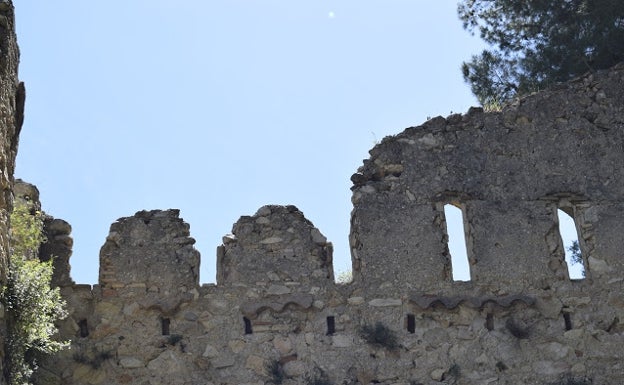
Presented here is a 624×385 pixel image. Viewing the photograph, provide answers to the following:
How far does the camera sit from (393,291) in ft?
36.8

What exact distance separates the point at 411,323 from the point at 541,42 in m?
6.03

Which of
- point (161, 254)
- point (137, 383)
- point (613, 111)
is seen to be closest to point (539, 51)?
point (613, 111)

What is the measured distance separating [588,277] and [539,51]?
194 inches

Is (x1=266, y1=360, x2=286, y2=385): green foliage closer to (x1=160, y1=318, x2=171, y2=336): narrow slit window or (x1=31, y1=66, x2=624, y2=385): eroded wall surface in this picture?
(x1=31, y1=66, x2=624, y2=385): eroded wall surface

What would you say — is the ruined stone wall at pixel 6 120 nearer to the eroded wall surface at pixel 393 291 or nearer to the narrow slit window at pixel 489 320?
the eroded wall surface at pixel 393 291

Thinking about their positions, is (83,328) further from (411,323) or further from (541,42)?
(541,42)

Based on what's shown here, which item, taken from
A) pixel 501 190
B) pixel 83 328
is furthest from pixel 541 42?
pixel 83 328

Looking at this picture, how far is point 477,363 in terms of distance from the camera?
36.0 ft

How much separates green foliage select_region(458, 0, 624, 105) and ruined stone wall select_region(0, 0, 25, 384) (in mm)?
6431

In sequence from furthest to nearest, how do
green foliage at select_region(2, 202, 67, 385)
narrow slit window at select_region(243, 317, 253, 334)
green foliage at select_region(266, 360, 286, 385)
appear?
narrow slit window at select_region(243, 317, 253, 334) → green foliage at select_region(266, 360, 286, 385) → green foliage at select_region(2, 202, 67, 385)

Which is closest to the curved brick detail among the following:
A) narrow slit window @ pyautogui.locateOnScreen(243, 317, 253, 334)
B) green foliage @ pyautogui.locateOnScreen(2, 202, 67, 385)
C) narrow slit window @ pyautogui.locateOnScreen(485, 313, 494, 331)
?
narrow slit window @ pyautogui.locateOnScreen(485, 313, 494, 331)

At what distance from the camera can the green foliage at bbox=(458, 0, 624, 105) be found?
14.4 m

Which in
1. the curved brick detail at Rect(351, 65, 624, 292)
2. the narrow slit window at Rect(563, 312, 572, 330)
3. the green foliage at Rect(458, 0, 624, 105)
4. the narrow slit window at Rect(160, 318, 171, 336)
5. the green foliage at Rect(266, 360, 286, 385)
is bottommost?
the green foliage at Rect(266, 360, 286, 385)

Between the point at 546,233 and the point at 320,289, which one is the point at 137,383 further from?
the point at 546,233
